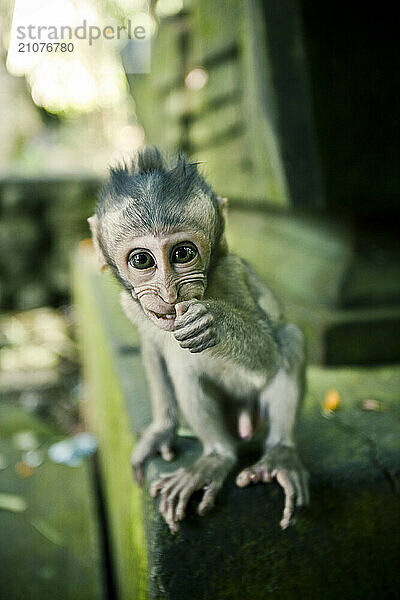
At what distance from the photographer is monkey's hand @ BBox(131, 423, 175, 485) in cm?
195

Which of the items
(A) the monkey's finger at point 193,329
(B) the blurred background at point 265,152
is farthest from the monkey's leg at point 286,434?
(B) the blurred background at point 265,152

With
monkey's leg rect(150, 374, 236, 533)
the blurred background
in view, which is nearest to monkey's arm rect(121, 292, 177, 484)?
monkey's leg rect(150, 374, 236, 533)

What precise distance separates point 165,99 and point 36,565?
3.38 metres

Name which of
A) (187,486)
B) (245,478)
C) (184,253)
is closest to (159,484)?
(187,486)

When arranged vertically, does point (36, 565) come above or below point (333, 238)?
below

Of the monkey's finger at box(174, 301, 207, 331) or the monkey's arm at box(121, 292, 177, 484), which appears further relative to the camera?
the monkey's arm at box(121, 292, 177, 484)

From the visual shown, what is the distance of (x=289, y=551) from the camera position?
185cm

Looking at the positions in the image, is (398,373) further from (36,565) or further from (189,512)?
(36,565)

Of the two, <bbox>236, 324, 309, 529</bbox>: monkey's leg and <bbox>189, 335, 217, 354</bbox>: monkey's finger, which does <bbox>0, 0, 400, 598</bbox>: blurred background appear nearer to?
<bbox>189, 335, 217, 354</bbox>: monkey's finger

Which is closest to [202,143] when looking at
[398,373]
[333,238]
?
[333,238]

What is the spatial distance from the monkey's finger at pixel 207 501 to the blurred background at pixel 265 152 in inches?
39.2

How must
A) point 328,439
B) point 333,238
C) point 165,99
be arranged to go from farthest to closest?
point 165,99
point 333,238
point 328,439

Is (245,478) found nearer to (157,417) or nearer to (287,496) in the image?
(287,496)

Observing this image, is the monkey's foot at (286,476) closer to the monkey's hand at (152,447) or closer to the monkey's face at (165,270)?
the monkey's hand at (152,447)
